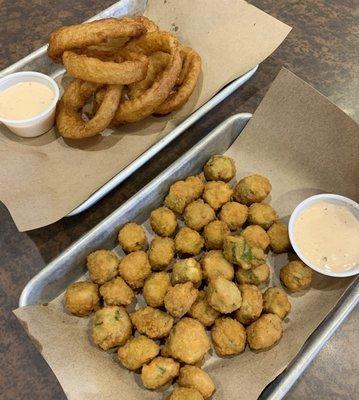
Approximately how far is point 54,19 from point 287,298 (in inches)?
83.1

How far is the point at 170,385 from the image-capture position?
5.31 feet

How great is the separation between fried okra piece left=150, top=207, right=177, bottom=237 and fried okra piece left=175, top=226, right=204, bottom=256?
44 millimetres

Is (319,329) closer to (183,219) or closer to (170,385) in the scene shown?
(170,385)

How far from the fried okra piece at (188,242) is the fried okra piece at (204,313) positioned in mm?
215

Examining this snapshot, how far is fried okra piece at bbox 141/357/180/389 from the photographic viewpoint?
154cm

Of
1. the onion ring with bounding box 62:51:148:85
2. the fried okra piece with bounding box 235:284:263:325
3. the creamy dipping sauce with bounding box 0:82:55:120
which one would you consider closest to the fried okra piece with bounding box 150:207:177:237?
the fried okra piece with bounding box 235:284:263:325

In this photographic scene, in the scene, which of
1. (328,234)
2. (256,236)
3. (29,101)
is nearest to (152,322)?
(256,236)

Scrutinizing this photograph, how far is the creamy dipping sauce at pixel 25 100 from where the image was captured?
2049 millimetres

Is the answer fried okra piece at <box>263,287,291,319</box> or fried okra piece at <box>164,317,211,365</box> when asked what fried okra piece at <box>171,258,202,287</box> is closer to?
fried okra piece at <box>164,317,211,365</box>

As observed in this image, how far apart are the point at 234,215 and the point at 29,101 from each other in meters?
1.09

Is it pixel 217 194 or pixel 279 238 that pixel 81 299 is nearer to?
pixel 217 194

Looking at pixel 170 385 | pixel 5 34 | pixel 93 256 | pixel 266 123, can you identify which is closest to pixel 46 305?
pixel 93 256

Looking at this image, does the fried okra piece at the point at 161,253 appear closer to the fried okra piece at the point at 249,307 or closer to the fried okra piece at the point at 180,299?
the fried okra piece at the point at 180,299

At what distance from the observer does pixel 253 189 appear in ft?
6.40
